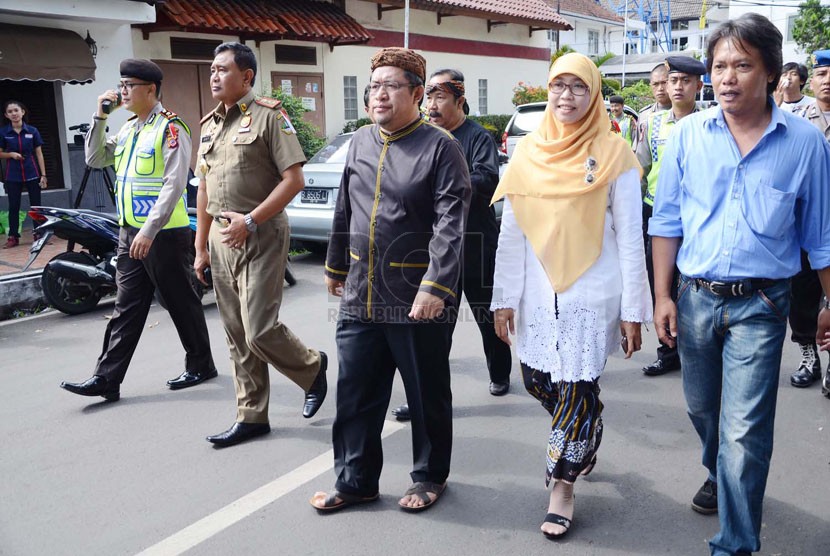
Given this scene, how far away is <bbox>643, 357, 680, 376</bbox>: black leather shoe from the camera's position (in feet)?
17.8

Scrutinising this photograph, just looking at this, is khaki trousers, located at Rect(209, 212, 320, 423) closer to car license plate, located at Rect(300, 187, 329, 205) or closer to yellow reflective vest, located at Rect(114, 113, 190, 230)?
yellow reflective vest, located at Rect(114, 113, 190, 230)

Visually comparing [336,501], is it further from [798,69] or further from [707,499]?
[798,69]

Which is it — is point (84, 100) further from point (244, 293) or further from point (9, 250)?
point (244, 293)

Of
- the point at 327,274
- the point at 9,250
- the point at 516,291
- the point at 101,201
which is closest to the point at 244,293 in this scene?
the point at 327,274

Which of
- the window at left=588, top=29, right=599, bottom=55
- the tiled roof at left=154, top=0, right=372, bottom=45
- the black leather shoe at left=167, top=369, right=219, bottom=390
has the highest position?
the window at left=588, top=29, right=599, bottom=55

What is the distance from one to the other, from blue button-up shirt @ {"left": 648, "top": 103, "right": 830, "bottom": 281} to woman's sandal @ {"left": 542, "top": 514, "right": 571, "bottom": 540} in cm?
113

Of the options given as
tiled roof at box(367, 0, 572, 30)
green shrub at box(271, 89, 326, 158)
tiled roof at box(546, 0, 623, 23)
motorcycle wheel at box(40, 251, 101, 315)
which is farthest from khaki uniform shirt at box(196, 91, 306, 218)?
tiled roof at box(546, 0, 623, 23)

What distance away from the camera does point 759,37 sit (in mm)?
2791

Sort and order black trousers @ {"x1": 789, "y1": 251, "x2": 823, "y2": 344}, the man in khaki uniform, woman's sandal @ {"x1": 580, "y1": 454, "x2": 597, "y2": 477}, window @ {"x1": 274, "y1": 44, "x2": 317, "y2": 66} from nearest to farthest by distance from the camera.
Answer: woman's sandal @ {"x1": 580, "y1": 454, "x2": 597, "y2": 477} → the man in khaki uniform → black trousers @ {"x1": 789, "y1": 251, "x2": 823, "y2": 344} → window @ {"x1": 274, "y1": 44, "x2": 317, "y2": 66}

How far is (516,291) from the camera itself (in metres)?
3.35

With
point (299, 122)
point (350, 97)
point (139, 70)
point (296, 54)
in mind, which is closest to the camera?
point (139, 70)

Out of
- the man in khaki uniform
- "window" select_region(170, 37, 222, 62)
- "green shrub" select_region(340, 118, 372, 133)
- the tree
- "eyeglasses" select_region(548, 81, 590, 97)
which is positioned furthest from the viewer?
the tree

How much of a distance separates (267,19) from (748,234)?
43.4 ft

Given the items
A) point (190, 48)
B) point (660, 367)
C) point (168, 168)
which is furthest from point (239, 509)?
point (190, 48)
